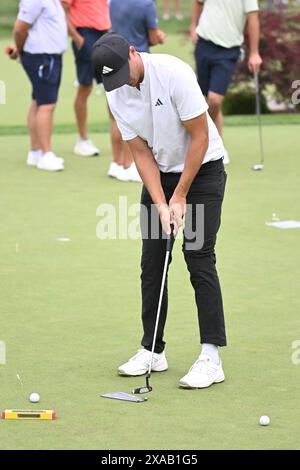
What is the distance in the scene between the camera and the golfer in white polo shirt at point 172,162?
234 inches

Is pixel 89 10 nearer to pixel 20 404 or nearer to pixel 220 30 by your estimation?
pixel 220 30

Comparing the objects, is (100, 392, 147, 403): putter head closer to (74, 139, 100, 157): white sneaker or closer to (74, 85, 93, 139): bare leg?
(74, 85, 93, 139): bare leg

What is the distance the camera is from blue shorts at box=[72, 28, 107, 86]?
518 inches

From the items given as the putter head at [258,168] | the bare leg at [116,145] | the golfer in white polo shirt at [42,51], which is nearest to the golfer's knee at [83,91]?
the golfer in white polo shirt at [42,51]

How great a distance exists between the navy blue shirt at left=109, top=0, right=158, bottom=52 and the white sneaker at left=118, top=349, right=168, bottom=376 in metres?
5.91

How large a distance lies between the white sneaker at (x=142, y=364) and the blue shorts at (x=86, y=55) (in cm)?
688

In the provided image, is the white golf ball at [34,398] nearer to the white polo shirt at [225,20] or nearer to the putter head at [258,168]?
→ the white polo shirt at [225,20]

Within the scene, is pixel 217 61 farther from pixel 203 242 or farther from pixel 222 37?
pixel 203 242

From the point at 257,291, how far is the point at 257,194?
3.67 m

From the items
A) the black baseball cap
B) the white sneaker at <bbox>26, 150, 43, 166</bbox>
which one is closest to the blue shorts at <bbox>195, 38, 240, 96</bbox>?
the white sneaker at <bbox>26, 150, 43, 166</bbox>

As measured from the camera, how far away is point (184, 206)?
6.12m

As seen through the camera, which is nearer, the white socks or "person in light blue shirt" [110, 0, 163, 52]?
the white socks

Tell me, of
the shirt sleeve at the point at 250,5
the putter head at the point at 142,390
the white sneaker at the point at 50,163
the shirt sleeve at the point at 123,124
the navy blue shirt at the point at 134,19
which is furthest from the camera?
the white sneaker at the point at 50,163

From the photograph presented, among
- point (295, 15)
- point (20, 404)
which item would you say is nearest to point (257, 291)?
point (20, 404)
